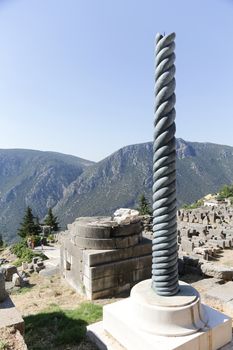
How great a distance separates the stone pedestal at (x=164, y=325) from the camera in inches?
164

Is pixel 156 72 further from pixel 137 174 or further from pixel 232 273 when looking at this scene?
pixel 137 174

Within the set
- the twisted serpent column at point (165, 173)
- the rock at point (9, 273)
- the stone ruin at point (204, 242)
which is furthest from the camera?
the rock at point (9, 273)

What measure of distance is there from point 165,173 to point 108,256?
4.13 m

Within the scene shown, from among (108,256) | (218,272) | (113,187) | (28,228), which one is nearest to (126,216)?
(108,256)

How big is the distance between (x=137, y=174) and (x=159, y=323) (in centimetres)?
15963

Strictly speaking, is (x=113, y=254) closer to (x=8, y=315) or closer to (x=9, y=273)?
(x=8, y=315)

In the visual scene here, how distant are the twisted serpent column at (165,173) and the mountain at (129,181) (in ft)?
384

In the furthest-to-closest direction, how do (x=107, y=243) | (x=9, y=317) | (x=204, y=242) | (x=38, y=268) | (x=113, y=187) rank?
(x=113, y=187) < (x=204, y=242) < (x=38, y=268) < (x=107, y=243) < (x=9, y=317)

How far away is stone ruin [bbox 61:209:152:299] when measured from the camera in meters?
7.80

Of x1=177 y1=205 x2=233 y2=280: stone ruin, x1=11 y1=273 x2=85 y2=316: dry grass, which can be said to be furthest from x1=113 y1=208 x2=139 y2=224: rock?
x1=177 y1=205 x2=233 y2=280: stone ruin

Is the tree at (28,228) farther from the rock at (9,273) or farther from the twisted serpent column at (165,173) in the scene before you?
the twisted serpent column at (165,173)

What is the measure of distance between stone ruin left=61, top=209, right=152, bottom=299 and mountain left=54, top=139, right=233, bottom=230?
113 metres

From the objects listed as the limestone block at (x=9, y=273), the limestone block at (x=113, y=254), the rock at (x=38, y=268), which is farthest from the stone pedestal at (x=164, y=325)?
the rock at (x=38, y=268)

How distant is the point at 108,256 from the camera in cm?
799
